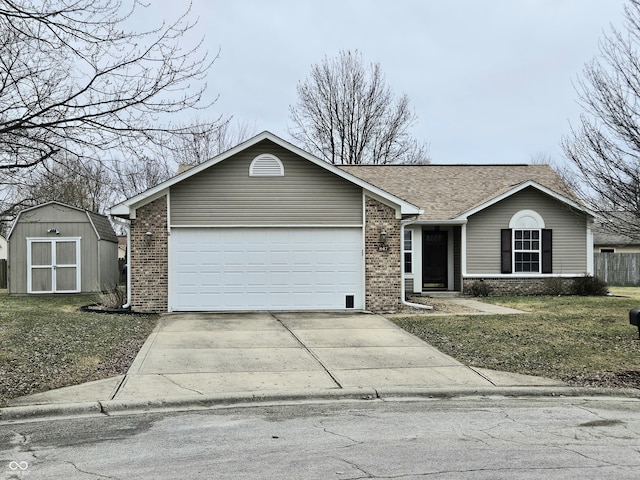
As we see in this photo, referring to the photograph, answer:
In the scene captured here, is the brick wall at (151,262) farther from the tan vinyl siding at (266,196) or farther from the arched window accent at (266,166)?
the arched window accent at (266,166)

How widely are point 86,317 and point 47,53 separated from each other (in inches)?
344

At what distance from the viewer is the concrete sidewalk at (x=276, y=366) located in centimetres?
828

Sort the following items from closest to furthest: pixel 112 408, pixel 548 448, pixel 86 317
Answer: pixel 548 448, pixel 112 408, pixel 86 317

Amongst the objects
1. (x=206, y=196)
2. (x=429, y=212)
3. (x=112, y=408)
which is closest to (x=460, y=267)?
(x=429, y=212)

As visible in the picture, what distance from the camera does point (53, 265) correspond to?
2352 cm

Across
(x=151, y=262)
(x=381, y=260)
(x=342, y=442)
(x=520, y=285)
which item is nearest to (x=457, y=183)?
(x=520, y=285)

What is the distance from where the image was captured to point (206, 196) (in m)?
16.6

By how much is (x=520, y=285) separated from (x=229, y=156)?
11551 mm

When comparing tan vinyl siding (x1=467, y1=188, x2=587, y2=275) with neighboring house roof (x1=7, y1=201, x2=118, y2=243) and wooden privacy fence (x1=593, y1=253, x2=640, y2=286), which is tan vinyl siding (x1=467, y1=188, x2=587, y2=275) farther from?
neighboring house roof (x1=7, y1=201, x2=118, y2=243)

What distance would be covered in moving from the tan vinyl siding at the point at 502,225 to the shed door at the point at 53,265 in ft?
47.5

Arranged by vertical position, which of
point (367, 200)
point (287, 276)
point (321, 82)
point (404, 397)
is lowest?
point (404, 397)

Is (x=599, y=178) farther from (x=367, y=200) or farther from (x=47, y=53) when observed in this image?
(x=47, y=53)

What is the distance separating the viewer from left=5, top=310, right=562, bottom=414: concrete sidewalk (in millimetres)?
8281

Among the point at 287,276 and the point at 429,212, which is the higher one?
the point at 429,212
